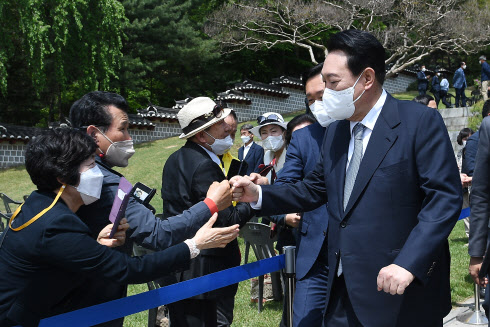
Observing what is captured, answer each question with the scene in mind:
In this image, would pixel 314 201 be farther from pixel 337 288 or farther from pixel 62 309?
pixel 62 309

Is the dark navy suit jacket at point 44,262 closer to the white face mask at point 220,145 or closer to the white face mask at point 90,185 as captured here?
the white face mask at point 90,185

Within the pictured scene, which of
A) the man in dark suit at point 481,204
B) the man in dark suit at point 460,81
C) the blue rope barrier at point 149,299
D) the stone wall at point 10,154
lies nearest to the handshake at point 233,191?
the blue rope barrier at point 149,299

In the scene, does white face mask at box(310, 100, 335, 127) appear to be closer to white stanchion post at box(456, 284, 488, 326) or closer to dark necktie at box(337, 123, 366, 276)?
dark necktie at box(337, 123, 366, 276)

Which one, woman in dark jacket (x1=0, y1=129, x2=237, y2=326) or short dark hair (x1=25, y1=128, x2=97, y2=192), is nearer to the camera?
woman in dark jacket (x1=0, y1=129, x2=237, y2=326)

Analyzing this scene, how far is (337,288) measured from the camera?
2.68m

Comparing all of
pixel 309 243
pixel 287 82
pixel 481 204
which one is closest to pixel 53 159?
pixel 309 243

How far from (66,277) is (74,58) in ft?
69.1

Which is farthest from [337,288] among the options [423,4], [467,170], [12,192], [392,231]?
[423,4]

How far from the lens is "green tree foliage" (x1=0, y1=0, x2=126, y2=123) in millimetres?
19891

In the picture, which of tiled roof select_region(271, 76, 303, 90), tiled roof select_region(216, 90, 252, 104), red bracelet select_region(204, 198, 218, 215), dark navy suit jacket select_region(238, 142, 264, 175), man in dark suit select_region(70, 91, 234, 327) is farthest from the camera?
tiled roof select_region(271, 76, 303, 90)

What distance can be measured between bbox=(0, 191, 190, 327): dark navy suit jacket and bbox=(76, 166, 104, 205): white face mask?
14cm

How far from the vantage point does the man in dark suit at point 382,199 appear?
2338 mm

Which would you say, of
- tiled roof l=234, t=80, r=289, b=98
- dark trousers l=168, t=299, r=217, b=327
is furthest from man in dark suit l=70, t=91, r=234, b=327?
tiled roof l=234, t=80, r=289, b=98

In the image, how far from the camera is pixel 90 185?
2.60 metres
